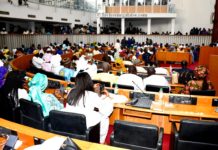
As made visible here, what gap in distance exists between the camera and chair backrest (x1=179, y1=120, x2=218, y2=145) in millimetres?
2694

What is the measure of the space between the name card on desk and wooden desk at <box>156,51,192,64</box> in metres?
10.3

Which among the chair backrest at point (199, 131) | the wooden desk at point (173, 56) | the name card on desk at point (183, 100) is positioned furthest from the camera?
the wooden desk at point (173, 56)

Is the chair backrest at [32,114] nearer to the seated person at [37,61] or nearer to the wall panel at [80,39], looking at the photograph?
the seated person at [37,61]

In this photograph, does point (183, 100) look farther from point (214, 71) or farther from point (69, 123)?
point (214, 71)

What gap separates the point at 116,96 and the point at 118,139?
5.42 ft

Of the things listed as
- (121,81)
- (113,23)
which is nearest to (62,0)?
(113,23)

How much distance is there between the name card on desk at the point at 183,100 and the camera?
4.07 metres

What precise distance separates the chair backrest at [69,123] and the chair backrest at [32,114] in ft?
1.31

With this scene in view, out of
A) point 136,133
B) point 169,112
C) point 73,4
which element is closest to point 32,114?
point 136,133

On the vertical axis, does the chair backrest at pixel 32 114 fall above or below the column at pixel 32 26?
below

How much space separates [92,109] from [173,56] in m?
11.8

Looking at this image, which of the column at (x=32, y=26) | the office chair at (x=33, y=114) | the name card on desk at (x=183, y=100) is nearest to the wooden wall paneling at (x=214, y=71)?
the name card on desk at (x=183, y=100)

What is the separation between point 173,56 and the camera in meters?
14.3

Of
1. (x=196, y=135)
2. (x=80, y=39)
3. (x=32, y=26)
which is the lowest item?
(x=196, y=135)
